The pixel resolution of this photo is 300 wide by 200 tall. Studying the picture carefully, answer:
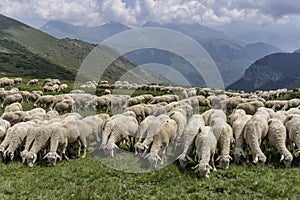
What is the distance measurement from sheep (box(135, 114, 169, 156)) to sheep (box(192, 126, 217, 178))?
2.84 metres

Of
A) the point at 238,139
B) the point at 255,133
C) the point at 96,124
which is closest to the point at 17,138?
the point at 96,124

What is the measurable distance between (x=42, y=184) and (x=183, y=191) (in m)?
6.25

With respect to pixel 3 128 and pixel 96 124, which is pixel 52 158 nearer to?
pixel 96 124

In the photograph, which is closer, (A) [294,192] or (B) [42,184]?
(A) [294,192]

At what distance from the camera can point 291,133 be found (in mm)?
17875

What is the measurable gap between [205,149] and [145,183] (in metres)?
3.52

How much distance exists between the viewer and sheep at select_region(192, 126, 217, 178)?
14.3 m

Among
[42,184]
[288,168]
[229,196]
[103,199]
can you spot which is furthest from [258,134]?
[42,184]

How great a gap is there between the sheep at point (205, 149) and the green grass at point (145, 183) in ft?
1.34

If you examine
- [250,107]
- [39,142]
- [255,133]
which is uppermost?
[250,107]

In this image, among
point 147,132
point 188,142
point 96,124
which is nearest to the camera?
point 188,142

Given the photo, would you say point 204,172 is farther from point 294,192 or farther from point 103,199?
point 103,199

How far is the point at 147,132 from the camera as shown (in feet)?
64.2

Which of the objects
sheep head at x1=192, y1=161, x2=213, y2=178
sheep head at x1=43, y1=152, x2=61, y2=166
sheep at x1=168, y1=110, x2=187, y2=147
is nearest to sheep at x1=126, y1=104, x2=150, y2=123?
sheep at x1=168, y1=110, x2=187, y2=147
